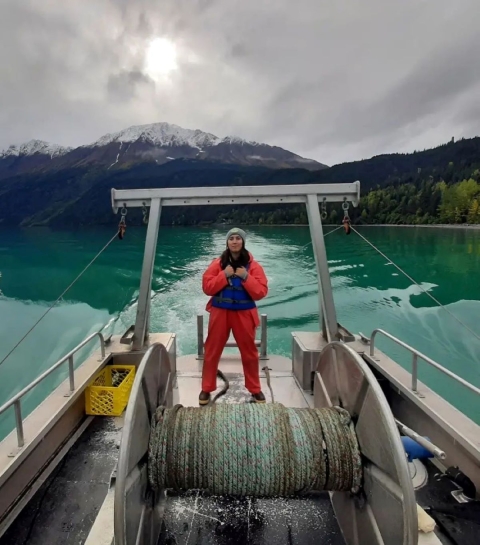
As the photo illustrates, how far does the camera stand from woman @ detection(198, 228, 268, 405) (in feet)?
9.62

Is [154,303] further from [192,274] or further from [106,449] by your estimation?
[106,449]

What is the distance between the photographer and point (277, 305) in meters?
12.8

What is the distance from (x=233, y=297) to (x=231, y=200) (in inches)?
40.7

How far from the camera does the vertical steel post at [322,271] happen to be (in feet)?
11.7

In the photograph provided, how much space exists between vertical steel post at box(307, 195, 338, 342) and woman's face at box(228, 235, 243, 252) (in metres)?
0.97

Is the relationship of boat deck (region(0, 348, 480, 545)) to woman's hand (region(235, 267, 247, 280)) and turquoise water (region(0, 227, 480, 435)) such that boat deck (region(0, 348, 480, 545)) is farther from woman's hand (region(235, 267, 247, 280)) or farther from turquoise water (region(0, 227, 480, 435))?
turquoise water (region(0, 227, 480, 435))

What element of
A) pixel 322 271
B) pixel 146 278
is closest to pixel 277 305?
pixel 322 271

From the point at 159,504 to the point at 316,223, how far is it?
2739 mm

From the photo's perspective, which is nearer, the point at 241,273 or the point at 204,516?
the point at 204,516

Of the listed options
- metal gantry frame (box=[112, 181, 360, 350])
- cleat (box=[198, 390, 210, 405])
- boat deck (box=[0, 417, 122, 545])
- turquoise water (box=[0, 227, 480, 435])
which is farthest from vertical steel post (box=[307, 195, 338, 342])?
turquoise water (box=[0, 227, 480, 435])

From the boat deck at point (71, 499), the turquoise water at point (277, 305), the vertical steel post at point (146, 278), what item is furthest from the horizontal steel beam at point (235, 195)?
the turquoise water at point (277, 305)

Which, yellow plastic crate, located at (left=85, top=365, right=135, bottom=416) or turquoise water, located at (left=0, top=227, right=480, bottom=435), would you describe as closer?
yellow plastic crate, located at (left=85, top=365, right=135, bottom=416)

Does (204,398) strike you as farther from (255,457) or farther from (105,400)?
(255,457)

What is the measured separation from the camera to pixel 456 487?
229 cm
